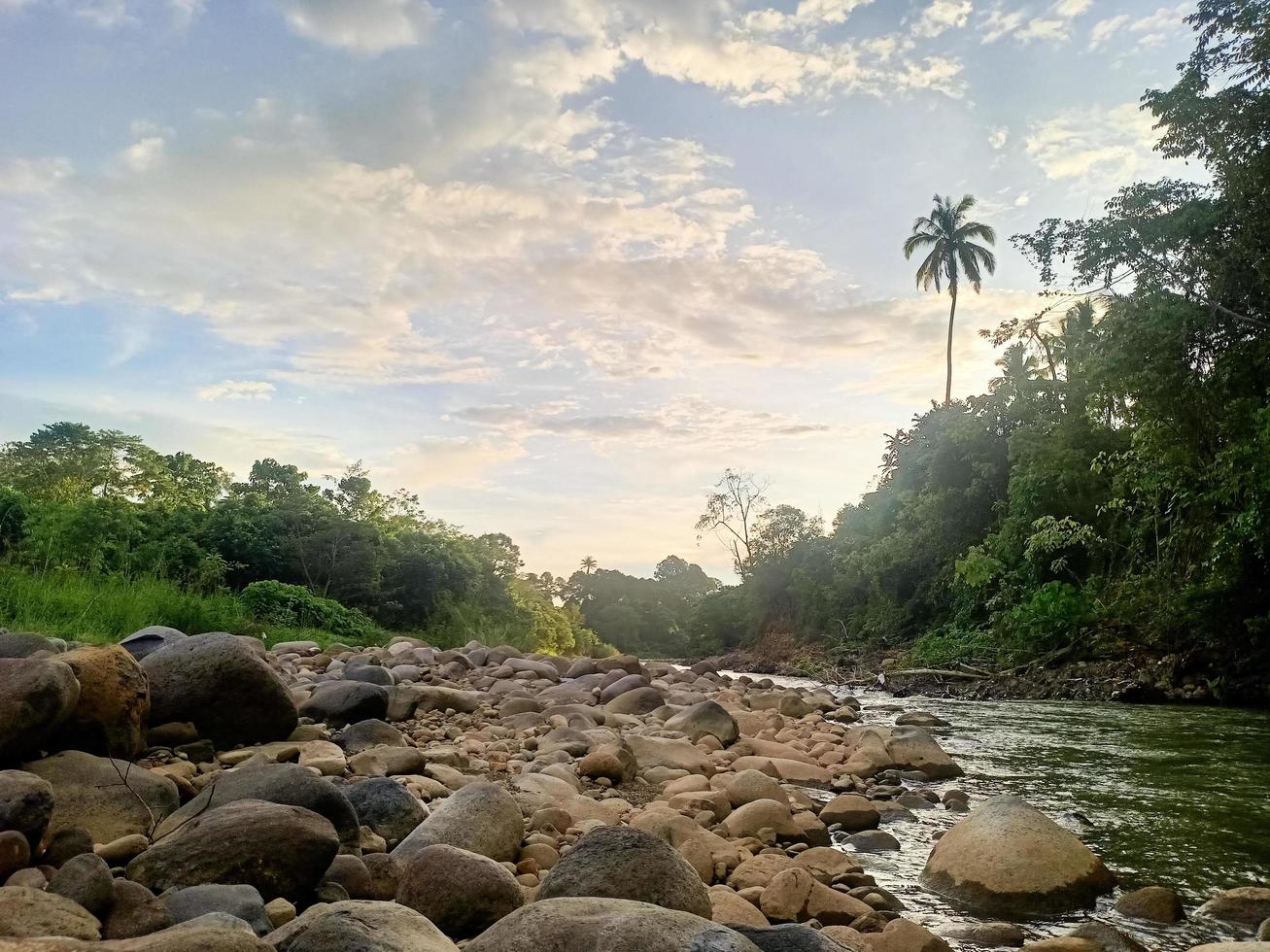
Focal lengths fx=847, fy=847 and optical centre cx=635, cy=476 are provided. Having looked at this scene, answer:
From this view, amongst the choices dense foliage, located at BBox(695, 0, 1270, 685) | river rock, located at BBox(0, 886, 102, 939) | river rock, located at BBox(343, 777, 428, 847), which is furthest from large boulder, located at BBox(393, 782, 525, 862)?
dense foliage, located at BBox(695, 0, 1270, 685)

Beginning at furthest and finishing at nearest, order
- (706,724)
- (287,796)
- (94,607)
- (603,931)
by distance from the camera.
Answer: (94,607)
(706,724)
(287,796)
(603,931)

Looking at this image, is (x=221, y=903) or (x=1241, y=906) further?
(x=1241, y=906)

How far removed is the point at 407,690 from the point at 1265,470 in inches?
423

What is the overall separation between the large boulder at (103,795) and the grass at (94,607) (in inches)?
124

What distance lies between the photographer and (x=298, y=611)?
1634 centimetres

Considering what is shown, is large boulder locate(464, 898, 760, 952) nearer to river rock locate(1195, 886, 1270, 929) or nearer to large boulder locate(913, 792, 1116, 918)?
large boulder locate(913, 792, 1116, 918)

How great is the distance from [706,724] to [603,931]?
4729mm

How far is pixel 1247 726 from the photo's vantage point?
891cm

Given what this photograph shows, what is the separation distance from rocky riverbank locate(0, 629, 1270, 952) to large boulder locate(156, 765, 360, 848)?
12 millimetres

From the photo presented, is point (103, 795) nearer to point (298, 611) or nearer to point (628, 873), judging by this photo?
point (628, 873)

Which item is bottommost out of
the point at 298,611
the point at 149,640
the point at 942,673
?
the point at 942,673

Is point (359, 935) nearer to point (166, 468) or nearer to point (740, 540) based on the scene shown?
point (166, 468)

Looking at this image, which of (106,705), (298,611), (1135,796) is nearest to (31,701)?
(106,705)

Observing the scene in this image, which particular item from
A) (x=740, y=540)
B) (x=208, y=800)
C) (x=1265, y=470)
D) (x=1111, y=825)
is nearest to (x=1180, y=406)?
(x=1265, y=470)
